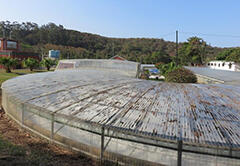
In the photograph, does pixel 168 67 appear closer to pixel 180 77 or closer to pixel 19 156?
pixel 180 77

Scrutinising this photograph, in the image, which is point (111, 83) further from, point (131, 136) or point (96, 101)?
point (131, 136)

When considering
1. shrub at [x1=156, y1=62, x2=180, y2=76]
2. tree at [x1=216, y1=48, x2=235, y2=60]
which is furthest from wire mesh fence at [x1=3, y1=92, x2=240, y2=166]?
tree at [x1=216, y1=48, x2=235, y2=60]

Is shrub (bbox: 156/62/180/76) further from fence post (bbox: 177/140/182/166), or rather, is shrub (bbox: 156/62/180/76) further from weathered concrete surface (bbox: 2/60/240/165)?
fence post (bbox: 177/140/182/166)

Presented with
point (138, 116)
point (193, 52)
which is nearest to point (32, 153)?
point (138, 116)

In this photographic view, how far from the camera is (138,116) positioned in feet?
15.9

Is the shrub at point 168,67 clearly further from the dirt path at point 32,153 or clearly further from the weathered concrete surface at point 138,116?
the dirt path at point 32,153

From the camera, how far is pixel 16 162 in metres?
4.69

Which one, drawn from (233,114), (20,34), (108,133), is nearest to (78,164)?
(108,133)

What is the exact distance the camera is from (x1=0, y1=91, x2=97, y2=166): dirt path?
4.85m

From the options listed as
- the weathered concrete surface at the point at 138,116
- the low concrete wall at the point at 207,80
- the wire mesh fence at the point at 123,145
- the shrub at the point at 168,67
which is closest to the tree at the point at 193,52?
the shrub at the point at 168,67

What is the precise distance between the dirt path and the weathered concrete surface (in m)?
0.34

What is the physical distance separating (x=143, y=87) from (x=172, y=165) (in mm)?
3541

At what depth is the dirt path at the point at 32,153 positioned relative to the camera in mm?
4847

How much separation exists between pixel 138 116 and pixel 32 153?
3195 mm
